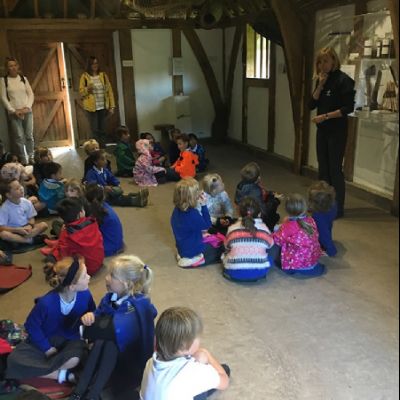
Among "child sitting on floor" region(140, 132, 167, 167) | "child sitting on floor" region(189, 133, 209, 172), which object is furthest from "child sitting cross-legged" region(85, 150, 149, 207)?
"child sitting on floor" region(189, 133, 209, 172)

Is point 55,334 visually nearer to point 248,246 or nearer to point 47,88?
point 248,246

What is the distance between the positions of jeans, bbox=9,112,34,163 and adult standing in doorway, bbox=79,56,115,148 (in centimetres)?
101

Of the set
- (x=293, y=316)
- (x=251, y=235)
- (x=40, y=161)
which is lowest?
(x=293, y=316)

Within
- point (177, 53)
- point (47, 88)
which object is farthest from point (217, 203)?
point (47, 88)

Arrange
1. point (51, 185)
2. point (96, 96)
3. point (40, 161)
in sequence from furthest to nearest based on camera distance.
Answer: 1. point (96, 96)
2. point (40, 161)
3. point (51, 185)

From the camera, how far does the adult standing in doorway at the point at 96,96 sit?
7402 millimetres

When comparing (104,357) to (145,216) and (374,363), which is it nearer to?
(374,363)

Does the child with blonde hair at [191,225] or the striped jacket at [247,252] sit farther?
the child with blonde hair at [191,225]

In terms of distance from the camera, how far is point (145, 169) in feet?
19.3

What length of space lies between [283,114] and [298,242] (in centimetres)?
384

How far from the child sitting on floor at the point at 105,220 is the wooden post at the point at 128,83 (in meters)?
5.05

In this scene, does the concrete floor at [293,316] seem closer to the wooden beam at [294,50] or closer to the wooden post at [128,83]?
the wooden beam at [294,50]

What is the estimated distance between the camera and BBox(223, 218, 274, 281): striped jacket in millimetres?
3092

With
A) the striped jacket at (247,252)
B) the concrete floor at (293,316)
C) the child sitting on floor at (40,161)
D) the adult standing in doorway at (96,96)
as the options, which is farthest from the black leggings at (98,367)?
the adult standing in doorway at (96,96)
